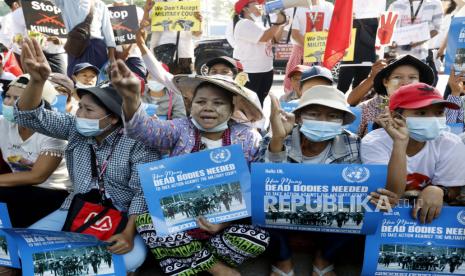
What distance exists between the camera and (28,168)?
2.90 m

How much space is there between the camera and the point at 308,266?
9.20 ft

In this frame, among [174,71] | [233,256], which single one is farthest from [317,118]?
[174,71]

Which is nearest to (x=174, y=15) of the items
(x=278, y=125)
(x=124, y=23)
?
(x=124, y=23)

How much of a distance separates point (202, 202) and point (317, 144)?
2.64ft

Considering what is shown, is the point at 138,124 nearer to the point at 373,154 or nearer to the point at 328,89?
the point at 328,89

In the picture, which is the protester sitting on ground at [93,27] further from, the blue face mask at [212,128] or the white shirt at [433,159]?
the white shirt at [433,159]

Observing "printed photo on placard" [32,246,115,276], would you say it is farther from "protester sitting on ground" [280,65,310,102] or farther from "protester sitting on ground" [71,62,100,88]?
"protester sitting on ground" [280,65,310,102]

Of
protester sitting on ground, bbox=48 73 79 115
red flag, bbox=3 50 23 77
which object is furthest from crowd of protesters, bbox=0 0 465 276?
red flag, bbox=3 50 23 77

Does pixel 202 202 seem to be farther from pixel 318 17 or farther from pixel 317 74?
pixel 318 17

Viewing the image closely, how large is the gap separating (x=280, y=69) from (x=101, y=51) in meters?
9.41

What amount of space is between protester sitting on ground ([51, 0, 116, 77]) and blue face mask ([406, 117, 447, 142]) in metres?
2.99

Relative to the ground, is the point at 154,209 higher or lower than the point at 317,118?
lower

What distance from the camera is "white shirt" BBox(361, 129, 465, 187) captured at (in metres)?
2.46

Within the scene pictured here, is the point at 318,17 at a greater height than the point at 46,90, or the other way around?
the point at 318,17
